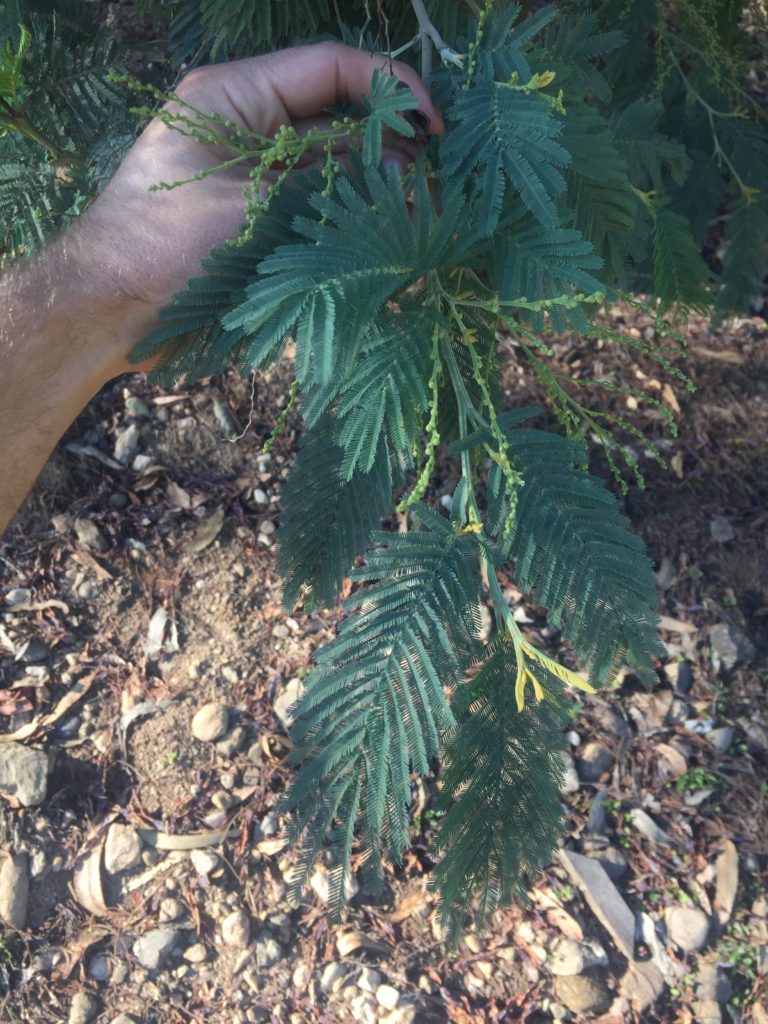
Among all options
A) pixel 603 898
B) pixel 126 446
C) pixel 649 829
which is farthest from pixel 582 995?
pixel 126 446

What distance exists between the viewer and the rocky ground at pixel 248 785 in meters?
2.49

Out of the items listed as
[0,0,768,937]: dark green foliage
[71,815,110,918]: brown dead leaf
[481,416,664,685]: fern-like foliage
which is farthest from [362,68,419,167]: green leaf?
[71,815,110,918]: brown dead leaf

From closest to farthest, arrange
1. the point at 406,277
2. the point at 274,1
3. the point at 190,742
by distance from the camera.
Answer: the point at 406,277, the point at 274,1, the point at 190,742

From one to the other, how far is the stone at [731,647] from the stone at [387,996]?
A: 147cm

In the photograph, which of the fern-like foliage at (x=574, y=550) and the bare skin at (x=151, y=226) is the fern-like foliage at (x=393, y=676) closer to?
the fern-like foliage at (x=574, y=550)

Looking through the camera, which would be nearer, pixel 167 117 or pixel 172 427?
pixel 167 117

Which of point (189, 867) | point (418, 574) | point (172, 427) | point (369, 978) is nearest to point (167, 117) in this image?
point (418, 574)

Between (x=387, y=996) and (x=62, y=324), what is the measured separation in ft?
6.43

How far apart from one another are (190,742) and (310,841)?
1317 mm

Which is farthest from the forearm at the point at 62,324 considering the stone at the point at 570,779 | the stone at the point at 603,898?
the stone at the point at 603,898

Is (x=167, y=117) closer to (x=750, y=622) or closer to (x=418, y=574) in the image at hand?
(x=418, y=574)

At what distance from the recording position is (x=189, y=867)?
8.46 ft

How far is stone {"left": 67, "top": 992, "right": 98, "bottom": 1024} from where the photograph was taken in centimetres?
239

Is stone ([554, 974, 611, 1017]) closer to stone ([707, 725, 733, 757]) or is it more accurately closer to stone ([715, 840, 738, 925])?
stone ([715, 840, 738, 925])
